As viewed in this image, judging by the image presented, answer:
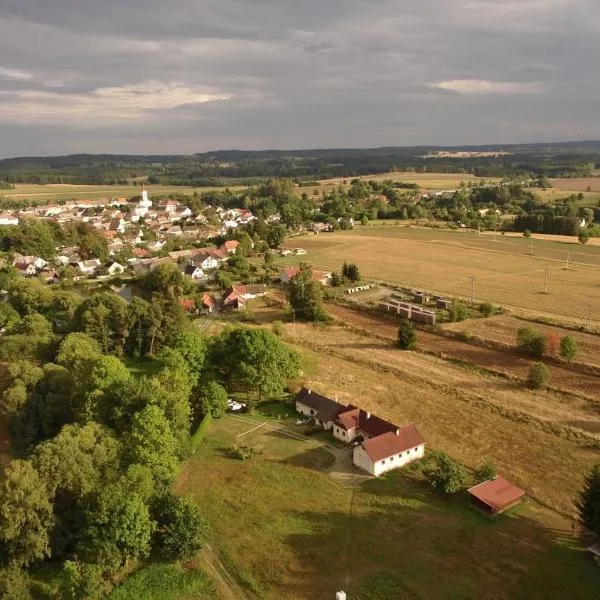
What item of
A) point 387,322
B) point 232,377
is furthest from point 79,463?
point 387,322

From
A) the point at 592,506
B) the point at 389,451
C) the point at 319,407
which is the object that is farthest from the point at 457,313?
the point at 592,506

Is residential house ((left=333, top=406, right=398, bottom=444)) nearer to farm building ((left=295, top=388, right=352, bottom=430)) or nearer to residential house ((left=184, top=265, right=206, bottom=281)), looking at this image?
farm building ((left=295, top=388, right=352, bottom=430))

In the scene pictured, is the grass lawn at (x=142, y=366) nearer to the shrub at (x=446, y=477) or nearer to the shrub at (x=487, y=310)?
the shrub at (x=446, y=477)

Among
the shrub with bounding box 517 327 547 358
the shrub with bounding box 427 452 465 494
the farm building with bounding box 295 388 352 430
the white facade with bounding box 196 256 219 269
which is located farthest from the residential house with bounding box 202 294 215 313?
the shrub with bounding box 427 452 465 494

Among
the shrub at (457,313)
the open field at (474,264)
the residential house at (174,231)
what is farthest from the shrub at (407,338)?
the residential house at (174,231)

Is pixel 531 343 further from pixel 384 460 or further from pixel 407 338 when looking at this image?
pixel 384 460
